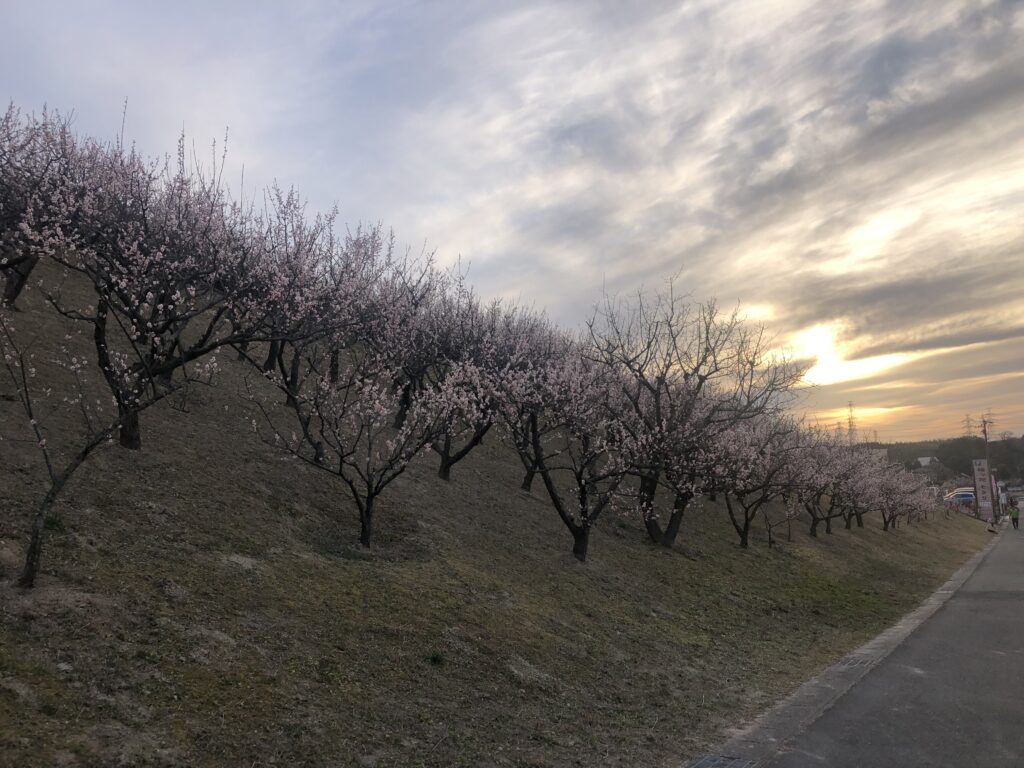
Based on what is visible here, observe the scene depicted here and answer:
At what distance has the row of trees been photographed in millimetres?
12609

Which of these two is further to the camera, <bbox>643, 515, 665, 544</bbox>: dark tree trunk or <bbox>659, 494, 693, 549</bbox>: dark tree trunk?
<bbox>643, 515, 665, 544</bbox>: dark tree trunk

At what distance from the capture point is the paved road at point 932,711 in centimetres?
646

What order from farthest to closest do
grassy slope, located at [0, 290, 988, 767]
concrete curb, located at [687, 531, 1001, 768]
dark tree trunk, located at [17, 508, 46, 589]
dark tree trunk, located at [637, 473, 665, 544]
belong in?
dark tree trunk, located at [637, 473, 665, 544], concrete curb, located at [687, 531, 1001, 768], dark tree trunk, located at [17, 508, 46, 589], grassy slope, located at [0, 290, 988, 767]

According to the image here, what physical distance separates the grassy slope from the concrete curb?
346 millimetres

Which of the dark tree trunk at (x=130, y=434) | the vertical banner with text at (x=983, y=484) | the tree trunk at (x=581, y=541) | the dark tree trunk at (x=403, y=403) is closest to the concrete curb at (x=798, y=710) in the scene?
the tree trunk at (x=581, y=541)

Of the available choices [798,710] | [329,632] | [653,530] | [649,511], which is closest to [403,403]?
[649,511]

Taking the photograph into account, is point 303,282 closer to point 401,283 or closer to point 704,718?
point 401,283

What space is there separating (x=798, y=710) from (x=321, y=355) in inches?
687

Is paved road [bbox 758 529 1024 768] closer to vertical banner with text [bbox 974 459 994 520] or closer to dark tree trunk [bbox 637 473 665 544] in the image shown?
dark tree trunk [bbox 637 473 665 544]

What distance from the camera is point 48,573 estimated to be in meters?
7.25

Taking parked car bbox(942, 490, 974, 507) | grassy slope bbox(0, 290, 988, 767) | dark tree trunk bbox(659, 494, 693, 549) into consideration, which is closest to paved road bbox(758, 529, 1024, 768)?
grassy slope bbox(0, 290, 988, 767)

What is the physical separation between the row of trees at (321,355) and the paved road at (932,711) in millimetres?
7189

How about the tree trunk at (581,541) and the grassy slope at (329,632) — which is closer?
the grassy slope at (329,632)

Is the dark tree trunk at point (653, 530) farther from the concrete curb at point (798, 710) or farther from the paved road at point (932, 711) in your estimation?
the paved road at point (932, 711)
